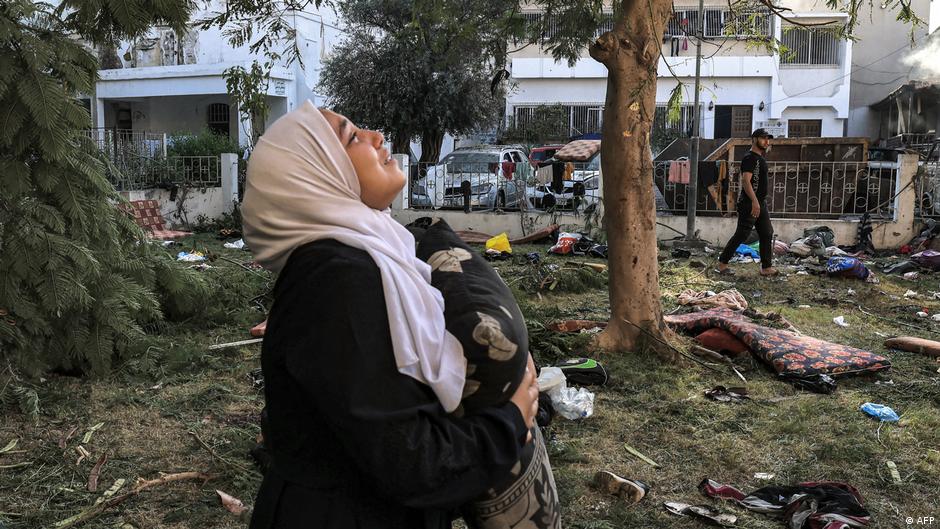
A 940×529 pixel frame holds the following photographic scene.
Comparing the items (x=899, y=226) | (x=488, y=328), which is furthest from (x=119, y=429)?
(x=899, y=226)

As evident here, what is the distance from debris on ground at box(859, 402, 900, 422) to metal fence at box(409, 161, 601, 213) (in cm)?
909

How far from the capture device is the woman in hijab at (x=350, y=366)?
1.33 meters

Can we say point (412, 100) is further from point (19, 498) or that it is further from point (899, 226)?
point (19, 498)

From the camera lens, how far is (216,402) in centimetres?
500

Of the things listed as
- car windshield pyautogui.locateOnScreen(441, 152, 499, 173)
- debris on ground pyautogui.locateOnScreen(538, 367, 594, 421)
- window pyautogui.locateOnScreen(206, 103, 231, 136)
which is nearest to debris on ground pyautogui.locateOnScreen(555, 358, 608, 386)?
debris on ground pyautogui.locateOnScreen(538, 367, 594, 421)

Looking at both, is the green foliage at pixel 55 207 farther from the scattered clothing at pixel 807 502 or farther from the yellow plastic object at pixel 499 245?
the yellow plastic object at pixel 499 245

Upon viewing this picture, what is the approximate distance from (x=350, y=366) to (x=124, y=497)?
2778 millimetres

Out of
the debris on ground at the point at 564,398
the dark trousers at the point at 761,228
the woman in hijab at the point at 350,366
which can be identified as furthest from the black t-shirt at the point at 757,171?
the woman in hijab at the point at 350,366

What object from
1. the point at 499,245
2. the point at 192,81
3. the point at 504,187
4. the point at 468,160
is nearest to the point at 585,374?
the point at 499,245

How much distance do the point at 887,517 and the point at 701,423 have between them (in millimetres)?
1304

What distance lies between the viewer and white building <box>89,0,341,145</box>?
22109 mm

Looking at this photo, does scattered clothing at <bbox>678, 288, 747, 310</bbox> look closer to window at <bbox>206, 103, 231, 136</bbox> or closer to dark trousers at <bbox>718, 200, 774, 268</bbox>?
dark trousers at <bbox>718, 200, 774, 268</bbox>

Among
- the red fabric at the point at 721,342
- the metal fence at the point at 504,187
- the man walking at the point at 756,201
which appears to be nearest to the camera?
the red fabric at the point at 721,342

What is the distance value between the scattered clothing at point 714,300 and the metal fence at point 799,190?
5344 millimetres
